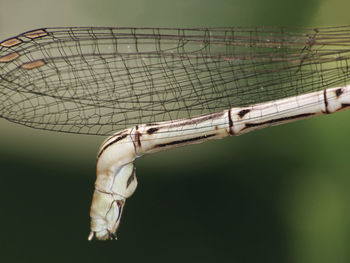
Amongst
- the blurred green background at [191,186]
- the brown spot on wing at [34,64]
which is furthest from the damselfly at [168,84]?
the blurred green background at [191,186]

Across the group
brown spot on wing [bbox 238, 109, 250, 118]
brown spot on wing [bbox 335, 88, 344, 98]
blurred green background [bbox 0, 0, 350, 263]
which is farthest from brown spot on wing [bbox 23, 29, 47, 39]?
brown spot on wing [bbox 335, 88, 344, 98]

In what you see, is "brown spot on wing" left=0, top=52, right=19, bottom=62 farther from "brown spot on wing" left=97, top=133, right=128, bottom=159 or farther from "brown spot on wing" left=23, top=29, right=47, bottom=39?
"brown spot on wing" left=97, top=133, right=128, bottom=159

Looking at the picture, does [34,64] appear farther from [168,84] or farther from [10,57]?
[168,84]

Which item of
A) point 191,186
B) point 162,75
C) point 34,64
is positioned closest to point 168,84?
point 162,75

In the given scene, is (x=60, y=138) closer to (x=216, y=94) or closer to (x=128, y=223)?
(x=128, y=223)
